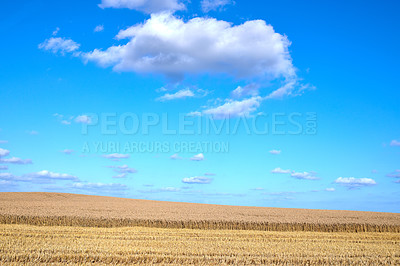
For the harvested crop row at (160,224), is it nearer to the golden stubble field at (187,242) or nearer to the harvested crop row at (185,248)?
the golden stubble field at (187,242)

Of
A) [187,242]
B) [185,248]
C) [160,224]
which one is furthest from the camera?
[160,224]

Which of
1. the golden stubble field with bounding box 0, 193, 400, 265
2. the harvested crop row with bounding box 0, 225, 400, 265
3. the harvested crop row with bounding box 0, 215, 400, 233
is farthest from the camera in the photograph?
the harvested crop row with bounding box 0, 215, 400, 233

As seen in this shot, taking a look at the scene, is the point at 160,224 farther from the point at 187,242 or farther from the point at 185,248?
the point at 185,248

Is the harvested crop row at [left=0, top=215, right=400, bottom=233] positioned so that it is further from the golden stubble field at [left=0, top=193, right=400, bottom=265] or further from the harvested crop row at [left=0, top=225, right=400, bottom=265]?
the harvested crop row at [left=0, top=225, right=400, bottom=265]

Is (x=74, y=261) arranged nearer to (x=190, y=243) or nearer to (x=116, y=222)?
(x=190, y=243)

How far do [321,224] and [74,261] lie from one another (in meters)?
15.6

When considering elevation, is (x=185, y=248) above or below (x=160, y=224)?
below

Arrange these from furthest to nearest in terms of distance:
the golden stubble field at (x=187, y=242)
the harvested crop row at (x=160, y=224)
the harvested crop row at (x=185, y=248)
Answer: the harvested crop row at (x=160, y=224) → the golden stubble field at (x=187, y=242) → the harvested crop row at (x=185, y=248)

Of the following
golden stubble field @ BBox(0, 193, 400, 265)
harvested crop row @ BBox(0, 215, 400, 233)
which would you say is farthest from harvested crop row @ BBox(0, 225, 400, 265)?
harvested crop row @ BBox(0, 215, 400, 233)

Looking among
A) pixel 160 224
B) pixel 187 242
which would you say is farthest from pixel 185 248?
pixel 160 224

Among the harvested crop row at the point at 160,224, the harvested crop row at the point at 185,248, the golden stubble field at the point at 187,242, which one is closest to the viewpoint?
the harvested crop row at the point at 185,248

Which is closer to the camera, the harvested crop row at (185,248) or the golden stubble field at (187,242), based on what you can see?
the harvested crop row at (185,248)

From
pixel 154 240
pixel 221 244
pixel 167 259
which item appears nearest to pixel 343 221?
pixel 221 244

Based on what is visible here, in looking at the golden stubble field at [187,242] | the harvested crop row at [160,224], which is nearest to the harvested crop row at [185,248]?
the golden stubble field at [187,242]
